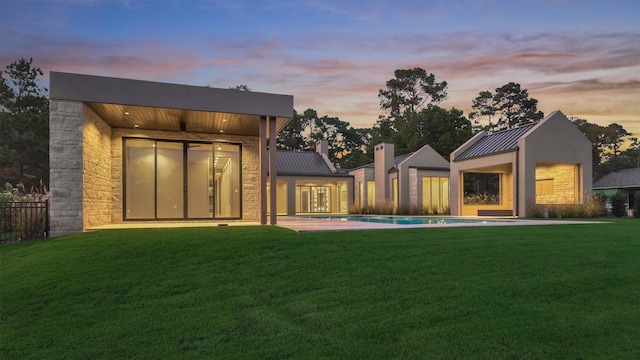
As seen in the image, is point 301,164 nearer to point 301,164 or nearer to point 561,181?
point 301,164

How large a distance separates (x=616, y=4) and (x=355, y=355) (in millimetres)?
16362

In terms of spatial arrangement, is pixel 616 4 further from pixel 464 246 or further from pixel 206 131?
pixel 206 131

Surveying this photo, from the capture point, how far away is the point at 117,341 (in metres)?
3.86

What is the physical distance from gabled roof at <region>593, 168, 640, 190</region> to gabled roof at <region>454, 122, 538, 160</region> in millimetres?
16254

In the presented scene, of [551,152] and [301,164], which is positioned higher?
[301,164]

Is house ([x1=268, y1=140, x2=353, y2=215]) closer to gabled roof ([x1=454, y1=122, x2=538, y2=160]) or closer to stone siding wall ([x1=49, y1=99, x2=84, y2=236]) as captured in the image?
gabled roof ([x1=454, y1=122, x2=538, y2=160])

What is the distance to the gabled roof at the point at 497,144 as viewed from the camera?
18.9 metres

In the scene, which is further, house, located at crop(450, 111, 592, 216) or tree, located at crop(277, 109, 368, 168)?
tree, located at crop(277, 109, 368, 168)

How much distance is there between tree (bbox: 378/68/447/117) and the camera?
44375 millimetres

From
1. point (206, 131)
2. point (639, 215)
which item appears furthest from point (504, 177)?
point (206, 131)

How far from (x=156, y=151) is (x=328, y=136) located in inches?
1458

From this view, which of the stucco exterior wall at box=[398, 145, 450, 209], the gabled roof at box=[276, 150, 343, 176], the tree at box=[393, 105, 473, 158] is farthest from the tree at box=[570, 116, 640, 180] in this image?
the gabled roof at box=[276, 150, 343, 176]

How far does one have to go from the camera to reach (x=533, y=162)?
17.7m

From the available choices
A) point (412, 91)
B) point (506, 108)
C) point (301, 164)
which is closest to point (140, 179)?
point (301, 164)
